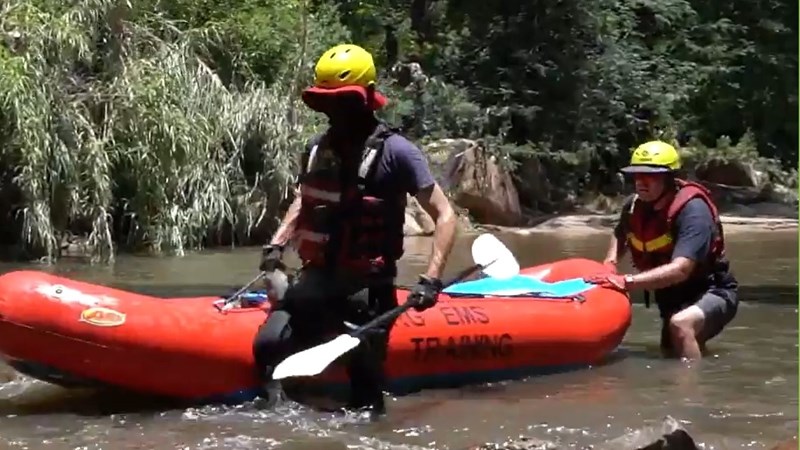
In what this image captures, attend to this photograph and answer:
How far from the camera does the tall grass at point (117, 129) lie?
11.0m

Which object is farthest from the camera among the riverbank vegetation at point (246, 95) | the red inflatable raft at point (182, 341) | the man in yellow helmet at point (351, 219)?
the riverbank vegetation at point (246, 95)

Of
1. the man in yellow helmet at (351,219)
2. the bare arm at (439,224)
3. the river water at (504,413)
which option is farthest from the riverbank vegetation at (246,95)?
the bare arm at (439,224)

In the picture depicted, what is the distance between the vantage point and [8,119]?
1080 cm

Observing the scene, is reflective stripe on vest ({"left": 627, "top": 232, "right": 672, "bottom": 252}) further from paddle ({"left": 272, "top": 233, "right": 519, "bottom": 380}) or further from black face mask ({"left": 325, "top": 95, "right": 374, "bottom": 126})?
black face mask ({"left": 325, "top": 95, "right": 374, "bottom": 126})

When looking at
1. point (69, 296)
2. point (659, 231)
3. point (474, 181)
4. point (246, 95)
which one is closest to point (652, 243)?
point (659, 231)

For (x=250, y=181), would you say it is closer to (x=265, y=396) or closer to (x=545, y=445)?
(x=265, y=396)

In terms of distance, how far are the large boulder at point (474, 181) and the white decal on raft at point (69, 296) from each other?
11829 mm

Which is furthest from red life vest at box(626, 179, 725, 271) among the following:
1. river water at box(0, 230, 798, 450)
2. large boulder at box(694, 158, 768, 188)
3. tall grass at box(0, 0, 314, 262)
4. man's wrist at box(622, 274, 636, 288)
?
large boulder at box(694, 158, 768, 188)

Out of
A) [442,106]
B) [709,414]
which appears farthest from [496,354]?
[442,106]

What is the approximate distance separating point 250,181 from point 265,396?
8.44 metres

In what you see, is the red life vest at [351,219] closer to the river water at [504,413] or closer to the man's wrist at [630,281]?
the river water at [504,413]

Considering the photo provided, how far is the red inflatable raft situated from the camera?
15.3 ft

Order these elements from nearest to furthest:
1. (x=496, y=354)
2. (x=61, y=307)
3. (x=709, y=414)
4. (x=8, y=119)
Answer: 1. (x=61, y=307)
2. (x=709, y=414)
3. (x=496, y=354)
4. (x=8, y=119)

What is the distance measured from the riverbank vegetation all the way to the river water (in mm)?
5817
